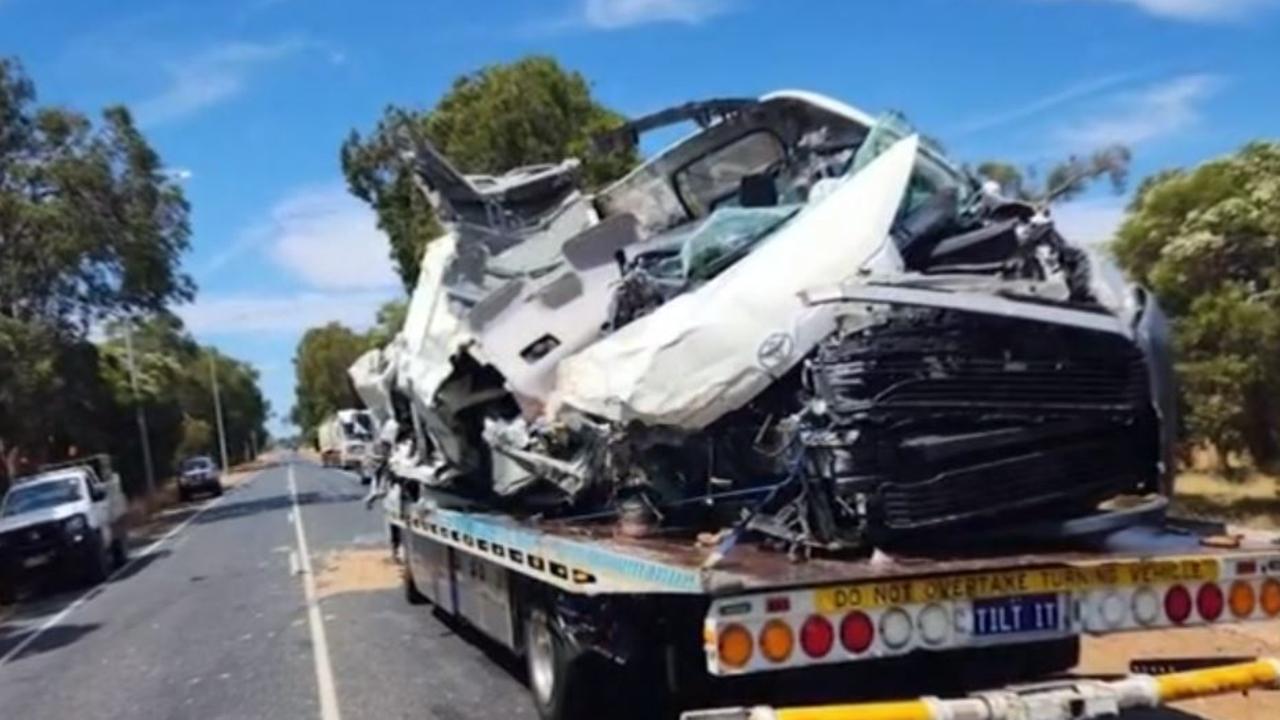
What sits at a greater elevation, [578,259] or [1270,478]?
[578,259]

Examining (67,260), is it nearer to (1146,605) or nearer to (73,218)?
(73,218)

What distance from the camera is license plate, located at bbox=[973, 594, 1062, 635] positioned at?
19.1 feet

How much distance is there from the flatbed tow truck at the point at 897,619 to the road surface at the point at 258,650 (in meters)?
1.58

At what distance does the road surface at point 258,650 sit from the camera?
10016 mm

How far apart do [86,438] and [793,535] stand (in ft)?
127

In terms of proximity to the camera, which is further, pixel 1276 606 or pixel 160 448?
pixel 160 448

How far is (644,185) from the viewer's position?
400 inches

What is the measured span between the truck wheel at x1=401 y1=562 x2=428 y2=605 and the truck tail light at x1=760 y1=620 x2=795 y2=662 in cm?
949

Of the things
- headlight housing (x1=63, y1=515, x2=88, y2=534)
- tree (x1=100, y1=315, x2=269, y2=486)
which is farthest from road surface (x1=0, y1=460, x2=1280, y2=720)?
tree (x1=100, y1=315, x2=269, y2=486)

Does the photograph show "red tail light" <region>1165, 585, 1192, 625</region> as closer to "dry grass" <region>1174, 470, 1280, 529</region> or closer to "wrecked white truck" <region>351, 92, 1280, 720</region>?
"wrecked white truck" <region>351, 92, 1280, 720</region>

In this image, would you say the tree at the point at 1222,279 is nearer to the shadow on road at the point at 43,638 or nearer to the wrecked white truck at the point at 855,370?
the wrecked white truck at the point at 855,370

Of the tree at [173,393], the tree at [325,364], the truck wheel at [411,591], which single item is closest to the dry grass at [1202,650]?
the truck wheel at [411,591]

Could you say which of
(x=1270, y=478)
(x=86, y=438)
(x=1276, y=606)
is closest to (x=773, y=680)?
(x=1276, y=606)

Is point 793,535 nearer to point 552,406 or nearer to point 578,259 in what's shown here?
point 552,406
